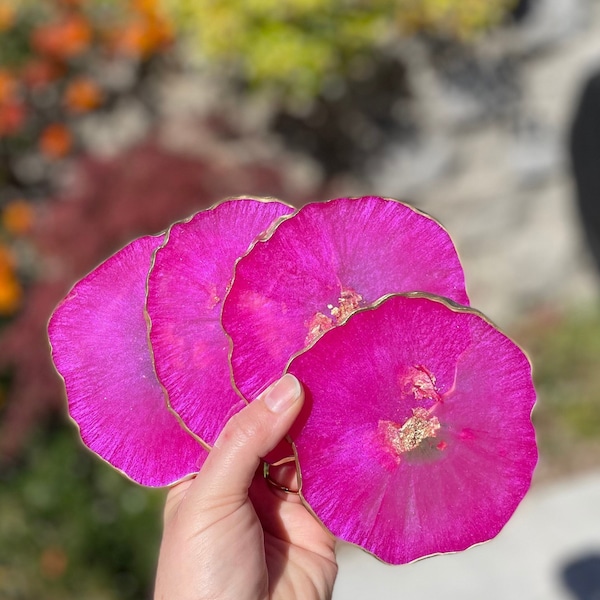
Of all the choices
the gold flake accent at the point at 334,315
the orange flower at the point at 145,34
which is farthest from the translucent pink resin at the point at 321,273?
the orange flower at the point at 145,34

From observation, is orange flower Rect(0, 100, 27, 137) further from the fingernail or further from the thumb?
the fingernail

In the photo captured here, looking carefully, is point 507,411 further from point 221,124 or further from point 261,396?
point 221,124

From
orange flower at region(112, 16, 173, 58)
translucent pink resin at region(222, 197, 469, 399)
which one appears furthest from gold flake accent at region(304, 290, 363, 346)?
orange flower at region(112, 16, 173, 58)

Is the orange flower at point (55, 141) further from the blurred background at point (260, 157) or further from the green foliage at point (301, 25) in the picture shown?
the green foliage at point (301, 25)

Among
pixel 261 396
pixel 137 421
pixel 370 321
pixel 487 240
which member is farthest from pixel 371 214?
pixel 487 240

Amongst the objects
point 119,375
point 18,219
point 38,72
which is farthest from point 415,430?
point 38,72
